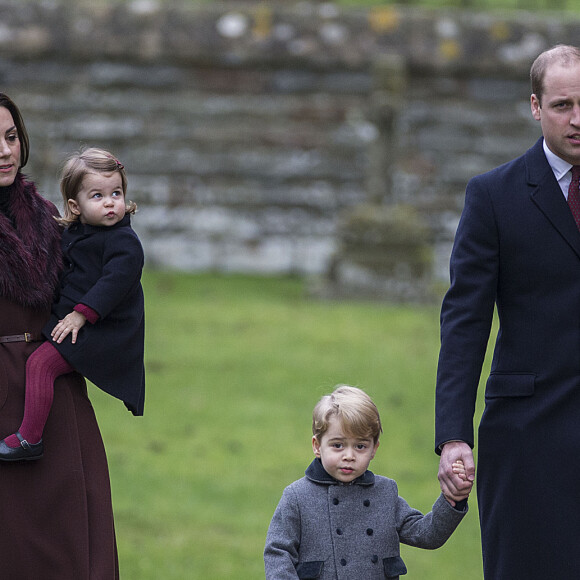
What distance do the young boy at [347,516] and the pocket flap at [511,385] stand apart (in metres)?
0.37

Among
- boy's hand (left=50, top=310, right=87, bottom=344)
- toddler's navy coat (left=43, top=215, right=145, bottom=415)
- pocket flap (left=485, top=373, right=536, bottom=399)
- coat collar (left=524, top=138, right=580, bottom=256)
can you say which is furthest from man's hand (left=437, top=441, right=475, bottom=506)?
boy's hand (left=50, top=310, right=87, bottom=344)

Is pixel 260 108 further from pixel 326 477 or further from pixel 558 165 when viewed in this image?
pixel 326 477

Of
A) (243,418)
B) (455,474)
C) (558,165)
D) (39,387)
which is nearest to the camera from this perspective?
(455,474)

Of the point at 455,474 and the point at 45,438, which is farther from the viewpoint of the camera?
the point at 45,438

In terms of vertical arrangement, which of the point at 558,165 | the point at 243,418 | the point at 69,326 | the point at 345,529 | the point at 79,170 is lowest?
the point at 243,418

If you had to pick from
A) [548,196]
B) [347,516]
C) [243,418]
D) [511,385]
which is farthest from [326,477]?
[243,418]

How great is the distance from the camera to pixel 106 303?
374 cm

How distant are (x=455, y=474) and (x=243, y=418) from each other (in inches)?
189

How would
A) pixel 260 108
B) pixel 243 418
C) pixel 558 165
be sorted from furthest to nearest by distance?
1. pixel 260 108
2. pixel 243 418
3. pixel 558 165

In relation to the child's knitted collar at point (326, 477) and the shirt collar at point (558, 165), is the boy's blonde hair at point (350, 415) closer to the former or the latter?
the child's knitted collar at point (326, 477)

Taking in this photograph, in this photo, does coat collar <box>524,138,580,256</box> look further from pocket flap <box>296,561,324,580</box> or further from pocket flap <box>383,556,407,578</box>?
pocket flap <box>296,561,324,580</box>

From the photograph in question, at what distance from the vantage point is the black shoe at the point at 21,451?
141 inches

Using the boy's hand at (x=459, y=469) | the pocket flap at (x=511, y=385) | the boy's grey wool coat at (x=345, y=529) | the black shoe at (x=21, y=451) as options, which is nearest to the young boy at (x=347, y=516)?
the boy's grey wool coat at (x=345, y=529)

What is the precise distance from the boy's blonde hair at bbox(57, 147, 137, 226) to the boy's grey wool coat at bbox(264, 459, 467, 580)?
3.81 feet
